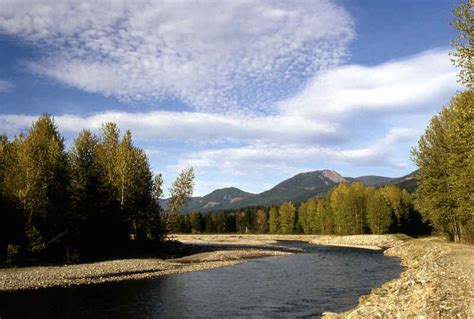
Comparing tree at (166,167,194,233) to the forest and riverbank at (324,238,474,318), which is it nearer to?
the forest

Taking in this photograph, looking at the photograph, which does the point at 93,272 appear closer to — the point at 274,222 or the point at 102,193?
the point at 102,193

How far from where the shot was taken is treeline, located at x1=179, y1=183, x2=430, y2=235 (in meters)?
112

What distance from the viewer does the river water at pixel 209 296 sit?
24578 mm

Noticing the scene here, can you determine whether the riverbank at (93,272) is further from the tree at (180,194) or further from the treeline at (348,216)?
the treeline at (348,216)

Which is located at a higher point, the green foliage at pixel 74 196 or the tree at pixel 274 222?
the green foliage at pixel 74 196

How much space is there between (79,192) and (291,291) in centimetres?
3180

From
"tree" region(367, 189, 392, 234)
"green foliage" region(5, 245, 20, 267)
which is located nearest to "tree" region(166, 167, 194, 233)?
"green foliage" region(5, 245, 20, 267)

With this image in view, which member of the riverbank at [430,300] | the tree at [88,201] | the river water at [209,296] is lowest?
the river water at [209,296]

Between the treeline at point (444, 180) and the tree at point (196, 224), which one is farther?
the tree at point (196, 224)

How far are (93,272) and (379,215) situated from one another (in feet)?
292

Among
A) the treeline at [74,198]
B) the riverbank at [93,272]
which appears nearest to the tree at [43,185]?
the treeline at [74,198]

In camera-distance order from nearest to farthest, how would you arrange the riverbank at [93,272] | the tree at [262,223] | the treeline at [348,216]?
the riverbank at [93,272], the treeline at [348,216], the tree at [262,223]

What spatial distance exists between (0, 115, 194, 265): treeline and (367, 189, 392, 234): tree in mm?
67263

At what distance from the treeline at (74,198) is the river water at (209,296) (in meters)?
14.7
